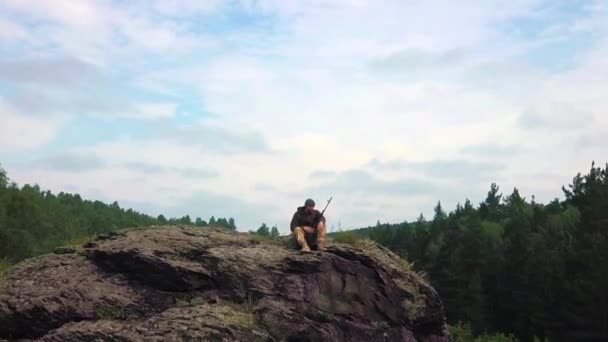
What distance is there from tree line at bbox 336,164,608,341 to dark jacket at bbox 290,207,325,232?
1440 inches

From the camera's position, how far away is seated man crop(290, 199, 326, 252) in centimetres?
1738

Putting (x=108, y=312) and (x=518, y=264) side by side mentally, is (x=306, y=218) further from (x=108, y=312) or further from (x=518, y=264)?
(x=518, y=264)

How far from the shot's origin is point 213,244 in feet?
55.1

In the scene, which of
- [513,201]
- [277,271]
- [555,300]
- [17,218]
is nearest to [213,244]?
[277,271]

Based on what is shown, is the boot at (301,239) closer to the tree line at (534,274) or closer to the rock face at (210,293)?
the rock face at (210,293)

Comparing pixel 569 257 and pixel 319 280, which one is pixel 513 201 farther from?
pixel 319 280

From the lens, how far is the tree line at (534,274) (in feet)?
187

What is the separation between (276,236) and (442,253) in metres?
65.2

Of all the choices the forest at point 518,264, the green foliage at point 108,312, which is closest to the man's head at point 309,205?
the green foliage at point 108,312

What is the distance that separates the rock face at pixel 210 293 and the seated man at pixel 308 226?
367 millimetres

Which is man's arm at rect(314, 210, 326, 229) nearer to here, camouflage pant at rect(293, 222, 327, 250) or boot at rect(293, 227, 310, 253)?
camouflage pant at rect(293, 222, 327, 250)

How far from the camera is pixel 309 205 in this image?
18.1 meters

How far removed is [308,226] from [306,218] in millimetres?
187

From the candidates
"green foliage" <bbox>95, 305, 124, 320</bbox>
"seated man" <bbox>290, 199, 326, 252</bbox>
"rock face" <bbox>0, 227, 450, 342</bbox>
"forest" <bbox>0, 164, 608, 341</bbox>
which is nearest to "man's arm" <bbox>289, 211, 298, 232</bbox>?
"seated man" <bbox>290, 199, 326, 252</bbox>
